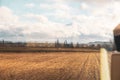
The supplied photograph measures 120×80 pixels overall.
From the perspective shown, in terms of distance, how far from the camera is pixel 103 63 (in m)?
1.08

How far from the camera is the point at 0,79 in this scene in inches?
610

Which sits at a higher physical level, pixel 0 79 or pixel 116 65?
pixel 116 65

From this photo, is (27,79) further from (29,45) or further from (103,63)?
(29,45)

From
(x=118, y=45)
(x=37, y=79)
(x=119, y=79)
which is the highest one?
(x=118, y=45)

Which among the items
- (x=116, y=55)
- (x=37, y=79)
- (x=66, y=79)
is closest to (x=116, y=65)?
(x=116, y=55)

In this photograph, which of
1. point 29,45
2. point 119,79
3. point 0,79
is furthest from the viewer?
point 29,45

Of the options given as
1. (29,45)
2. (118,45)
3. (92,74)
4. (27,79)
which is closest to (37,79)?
(27,79)

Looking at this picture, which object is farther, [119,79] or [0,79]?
[0,79]

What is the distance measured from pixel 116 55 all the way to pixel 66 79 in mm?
14684

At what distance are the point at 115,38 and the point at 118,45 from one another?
0.09 feet

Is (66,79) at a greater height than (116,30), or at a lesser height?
lesser

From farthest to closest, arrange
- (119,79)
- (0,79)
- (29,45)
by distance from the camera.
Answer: (29,45), (0,79), (119,79)

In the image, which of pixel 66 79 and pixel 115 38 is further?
pixel 66 79

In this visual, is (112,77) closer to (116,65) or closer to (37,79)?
(116,65)
